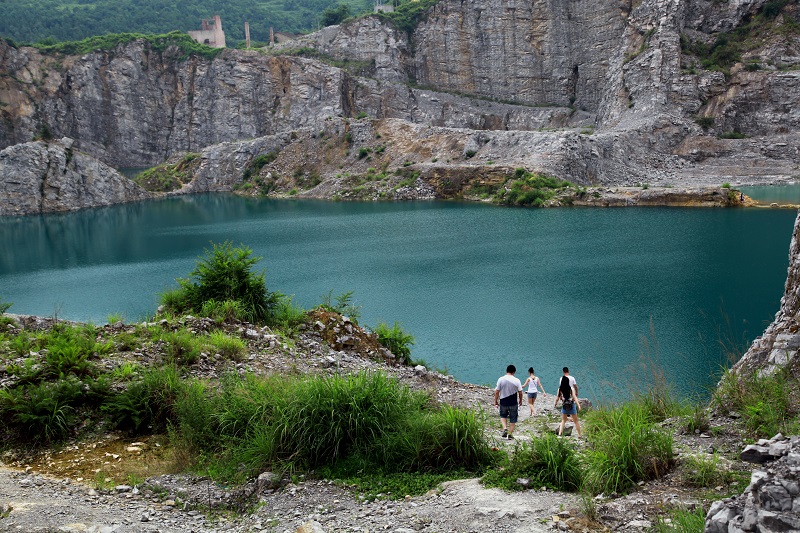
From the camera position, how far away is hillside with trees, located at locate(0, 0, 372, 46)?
128m

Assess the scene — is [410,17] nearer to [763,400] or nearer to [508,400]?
[508,400]

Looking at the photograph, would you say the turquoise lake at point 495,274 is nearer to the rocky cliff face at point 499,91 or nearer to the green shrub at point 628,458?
the green shrub at point 628,458

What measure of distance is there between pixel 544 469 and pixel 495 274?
81.9 feet

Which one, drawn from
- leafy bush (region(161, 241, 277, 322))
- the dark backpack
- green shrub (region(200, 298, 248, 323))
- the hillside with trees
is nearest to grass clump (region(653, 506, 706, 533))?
the dark backpack

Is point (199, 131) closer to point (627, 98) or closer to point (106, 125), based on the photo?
point (106, 125)

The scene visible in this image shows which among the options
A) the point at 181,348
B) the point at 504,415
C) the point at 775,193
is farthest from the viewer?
the point at 775,193

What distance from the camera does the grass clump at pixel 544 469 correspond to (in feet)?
27.0

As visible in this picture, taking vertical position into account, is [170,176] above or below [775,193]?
above

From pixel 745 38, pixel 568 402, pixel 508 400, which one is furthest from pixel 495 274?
pixel 745 38

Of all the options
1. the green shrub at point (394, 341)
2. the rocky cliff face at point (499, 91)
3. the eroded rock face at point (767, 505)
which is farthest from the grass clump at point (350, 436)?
the rocky cliff face at point (499, 91)

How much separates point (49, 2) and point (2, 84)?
60258 mm

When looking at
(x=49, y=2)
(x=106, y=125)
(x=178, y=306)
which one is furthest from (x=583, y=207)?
(x=49, y=2)

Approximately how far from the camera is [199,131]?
10638cm

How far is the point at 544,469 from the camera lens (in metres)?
8.45
